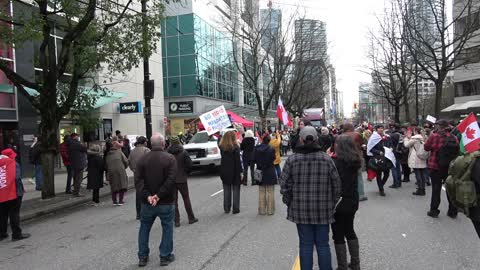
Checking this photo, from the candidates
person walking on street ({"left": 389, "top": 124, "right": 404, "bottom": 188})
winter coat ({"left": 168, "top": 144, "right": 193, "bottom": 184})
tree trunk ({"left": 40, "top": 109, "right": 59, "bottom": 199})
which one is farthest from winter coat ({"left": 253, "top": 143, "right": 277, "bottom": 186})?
tree trunk ({"left": 40, "top": 109, "right": 59, "bottom": 199})

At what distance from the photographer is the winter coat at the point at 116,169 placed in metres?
10.4

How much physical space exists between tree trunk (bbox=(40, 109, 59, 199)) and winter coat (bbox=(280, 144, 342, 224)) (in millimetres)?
9030

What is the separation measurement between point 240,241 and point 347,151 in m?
2.58

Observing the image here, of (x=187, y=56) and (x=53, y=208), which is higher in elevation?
(x=187, y=56)

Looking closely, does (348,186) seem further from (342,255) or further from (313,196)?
(342,255)

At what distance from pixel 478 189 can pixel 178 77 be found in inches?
1504

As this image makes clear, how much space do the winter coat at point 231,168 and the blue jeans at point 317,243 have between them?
178 inches

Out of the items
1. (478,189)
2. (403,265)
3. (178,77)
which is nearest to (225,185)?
(403,265)

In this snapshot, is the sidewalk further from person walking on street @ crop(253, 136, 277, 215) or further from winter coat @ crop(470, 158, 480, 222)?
winter coat @ crop(470, 158, 480, 222)

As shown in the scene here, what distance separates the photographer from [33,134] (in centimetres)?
1758

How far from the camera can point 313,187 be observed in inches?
165

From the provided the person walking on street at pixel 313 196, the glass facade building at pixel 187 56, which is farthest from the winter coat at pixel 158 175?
the glass facade building at pixel 187 56

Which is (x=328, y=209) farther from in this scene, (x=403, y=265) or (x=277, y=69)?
(x=277, y=69)

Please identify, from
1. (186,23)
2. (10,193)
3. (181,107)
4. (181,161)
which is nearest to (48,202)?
(10,193)
